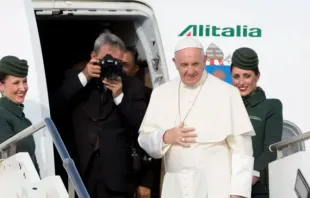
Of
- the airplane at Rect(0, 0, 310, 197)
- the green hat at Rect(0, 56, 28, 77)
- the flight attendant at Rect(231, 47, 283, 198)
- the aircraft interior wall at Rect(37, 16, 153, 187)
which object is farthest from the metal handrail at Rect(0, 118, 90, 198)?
the aircraft interior wall at Rect(37, 16, 153, 187)

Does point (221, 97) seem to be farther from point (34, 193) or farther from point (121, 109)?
point (34, 193)

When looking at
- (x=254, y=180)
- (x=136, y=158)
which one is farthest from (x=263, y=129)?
(x=136, y=158)

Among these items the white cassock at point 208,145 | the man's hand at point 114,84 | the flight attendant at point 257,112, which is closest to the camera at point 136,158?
the man's hand at point 114,84

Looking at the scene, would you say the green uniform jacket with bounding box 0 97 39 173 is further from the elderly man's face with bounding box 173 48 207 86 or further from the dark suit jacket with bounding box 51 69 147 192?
the elderly man's face with bounding box 173 48 207 86

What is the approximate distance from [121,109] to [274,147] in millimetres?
1224

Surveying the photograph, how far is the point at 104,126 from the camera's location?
7.02 m

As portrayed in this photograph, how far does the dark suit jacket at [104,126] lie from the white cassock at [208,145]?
A: 79 cm

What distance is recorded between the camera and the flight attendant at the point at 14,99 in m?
6.23

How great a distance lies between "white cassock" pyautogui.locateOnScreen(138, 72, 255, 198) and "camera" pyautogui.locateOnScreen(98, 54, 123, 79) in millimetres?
654

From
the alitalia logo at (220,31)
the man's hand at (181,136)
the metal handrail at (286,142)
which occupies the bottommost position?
the metal handrail at (286,142)

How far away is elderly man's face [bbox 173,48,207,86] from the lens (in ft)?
19.6

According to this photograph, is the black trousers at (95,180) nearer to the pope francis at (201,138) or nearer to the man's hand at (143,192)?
the man's hand at (143,192)

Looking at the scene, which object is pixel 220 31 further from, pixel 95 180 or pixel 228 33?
pixel 95 180

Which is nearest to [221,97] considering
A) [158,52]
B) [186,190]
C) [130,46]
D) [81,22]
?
[186,190]
